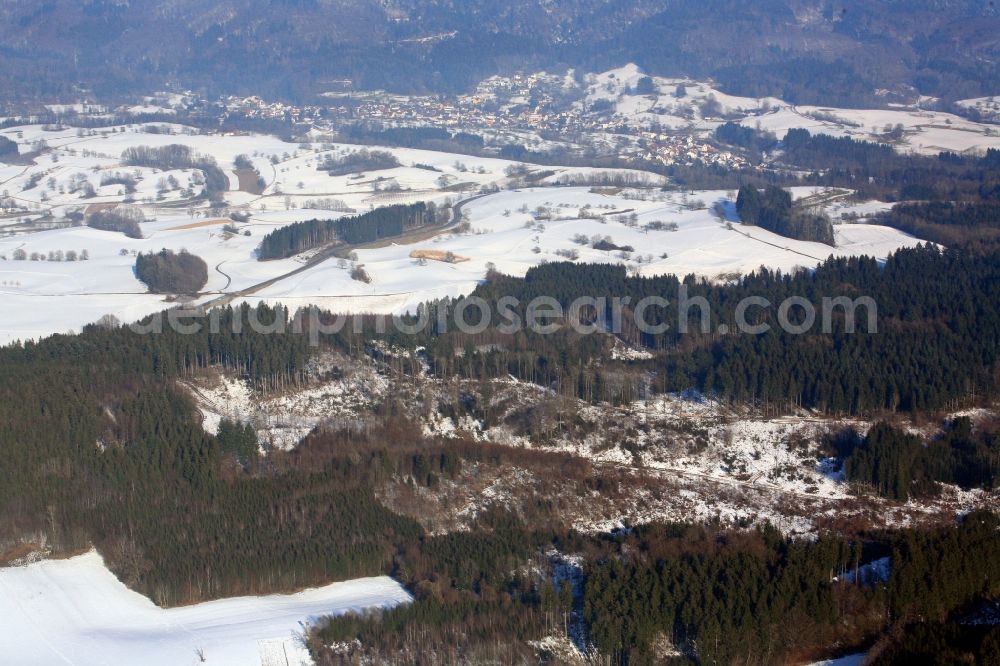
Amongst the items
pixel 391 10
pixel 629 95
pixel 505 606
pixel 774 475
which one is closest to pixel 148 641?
pixel 505 606

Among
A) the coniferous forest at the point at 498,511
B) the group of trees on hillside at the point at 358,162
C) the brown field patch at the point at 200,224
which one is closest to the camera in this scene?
the coniferous forest at the point at 498,511

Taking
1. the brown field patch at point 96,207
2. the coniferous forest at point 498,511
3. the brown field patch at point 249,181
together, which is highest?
the brown field patch at point 249,181

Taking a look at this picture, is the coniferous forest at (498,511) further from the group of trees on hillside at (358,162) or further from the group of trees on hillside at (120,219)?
the group of trees on hillside at (358,162)

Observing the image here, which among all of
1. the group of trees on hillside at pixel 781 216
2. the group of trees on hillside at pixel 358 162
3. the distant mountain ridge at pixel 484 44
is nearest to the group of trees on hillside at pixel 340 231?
the group of trees on hillside at pixel 781 216

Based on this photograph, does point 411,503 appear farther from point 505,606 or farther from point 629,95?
point 629,95

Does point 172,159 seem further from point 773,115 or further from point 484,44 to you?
point 484,44

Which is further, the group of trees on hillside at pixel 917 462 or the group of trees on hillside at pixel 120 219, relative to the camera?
the group of trees on hillside at pixel 120 219

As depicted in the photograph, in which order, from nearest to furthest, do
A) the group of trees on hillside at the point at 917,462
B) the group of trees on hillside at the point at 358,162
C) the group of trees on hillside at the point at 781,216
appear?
the group of trees on hillside at the point at 917,462 < the group of trees on hillside at the point at 781,216 < the group of trees on hillside at the point at 358,162

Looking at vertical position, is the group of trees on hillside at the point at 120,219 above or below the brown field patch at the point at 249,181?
below
